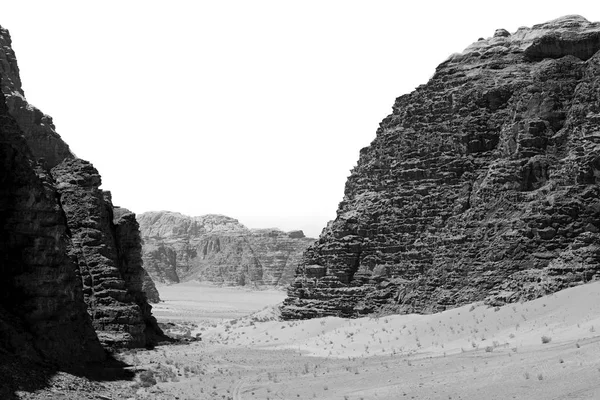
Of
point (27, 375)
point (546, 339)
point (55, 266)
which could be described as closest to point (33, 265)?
point (55, 266)

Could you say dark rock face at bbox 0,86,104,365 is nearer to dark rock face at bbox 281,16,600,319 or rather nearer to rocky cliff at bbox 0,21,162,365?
rocky cliff at bbox 0,21,162,365

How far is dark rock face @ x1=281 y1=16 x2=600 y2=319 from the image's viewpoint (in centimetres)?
3984

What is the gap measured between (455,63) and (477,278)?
653 inches

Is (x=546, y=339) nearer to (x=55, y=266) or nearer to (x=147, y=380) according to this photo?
(x=147, y=380)

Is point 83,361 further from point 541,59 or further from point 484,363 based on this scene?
point 541,59

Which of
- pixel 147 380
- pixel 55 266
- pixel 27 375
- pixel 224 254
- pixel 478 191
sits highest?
pixel 478 191

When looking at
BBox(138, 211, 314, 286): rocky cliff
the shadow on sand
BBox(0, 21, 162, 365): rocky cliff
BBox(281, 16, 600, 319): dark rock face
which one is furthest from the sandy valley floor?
BBox(138, 211, 314, 286): rocky cliff

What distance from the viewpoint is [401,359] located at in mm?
31750

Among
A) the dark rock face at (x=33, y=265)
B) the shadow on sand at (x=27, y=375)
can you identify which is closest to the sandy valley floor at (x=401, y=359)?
the shadow on sand at (x=27, y=375)

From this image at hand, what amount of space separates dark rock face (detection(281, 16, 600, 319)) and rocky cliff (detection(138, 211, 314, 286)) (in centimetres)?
8637

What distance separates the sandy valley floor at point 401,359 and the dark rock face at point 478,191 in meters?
2.64

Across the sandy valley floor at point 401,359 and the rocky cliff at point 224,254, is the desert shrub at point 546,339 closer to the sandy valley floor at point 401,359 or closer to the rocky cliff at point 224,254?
the sandy valley floor at point 401,359

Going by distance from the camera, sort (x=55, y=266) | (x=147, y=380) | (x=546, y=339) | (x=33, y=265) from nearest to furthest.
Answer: (x=33, y=265), (x=55, y=266), (x=147, y=380), (x=546, y=339)

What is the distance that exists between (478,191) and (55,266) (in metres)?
26.4
